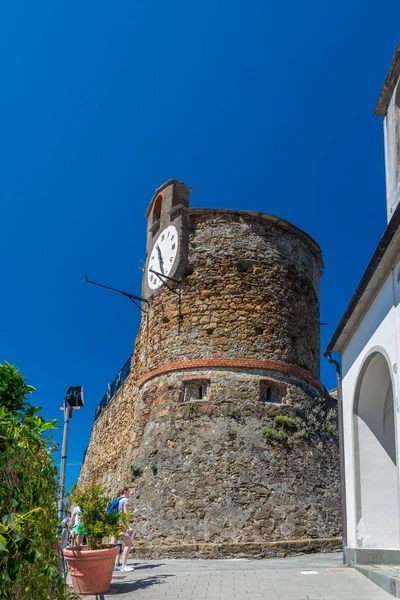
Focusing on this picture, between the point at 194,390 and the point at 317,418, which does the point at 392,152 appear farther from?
the point at 317,418

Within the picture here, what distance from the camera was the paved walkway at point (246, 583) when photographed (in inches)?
292

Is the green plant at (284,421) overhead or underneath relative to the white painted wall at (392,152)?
underneath

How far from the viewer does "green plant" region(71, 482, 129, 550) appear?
8.37 metres

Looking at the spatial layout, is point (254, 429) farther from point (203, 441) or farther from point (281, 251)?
point (281, 251)

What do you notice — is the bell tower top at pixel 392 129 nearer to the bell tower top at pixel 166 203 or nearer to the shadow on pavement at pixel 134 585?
the shadow on pavement at pixel 134 585

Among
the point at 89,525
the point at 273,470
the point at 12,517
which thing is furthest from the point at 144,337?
the point at 12,517

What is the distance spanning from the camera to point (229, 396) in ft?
50.0

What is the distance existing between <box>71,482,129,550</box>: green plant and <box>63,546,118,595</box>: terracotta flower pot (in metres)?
0.30

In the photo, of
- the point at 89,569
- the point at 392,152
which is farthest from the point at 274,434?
the point at 89,569

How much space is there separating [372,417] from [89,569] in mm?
5216

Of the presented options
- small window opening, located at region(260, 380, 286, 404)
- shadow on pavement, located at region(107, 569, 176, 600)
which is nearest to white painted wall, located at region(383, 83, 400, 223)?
small window opening, located at region(260, 380, 286, 404)

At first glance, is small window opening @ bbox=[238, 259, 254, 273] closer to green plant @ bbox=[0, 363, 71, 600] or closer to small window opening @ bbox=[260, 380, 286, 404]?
small window opening @ bbox=[260, 380, 286, 404]

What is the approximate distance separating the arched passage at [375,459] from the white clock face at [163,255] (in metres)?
8.38

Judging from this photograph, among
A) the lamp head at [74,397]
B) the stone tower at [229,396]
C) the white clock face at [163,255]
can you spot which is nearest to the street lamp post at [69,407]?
the lamp head at [74,397]
